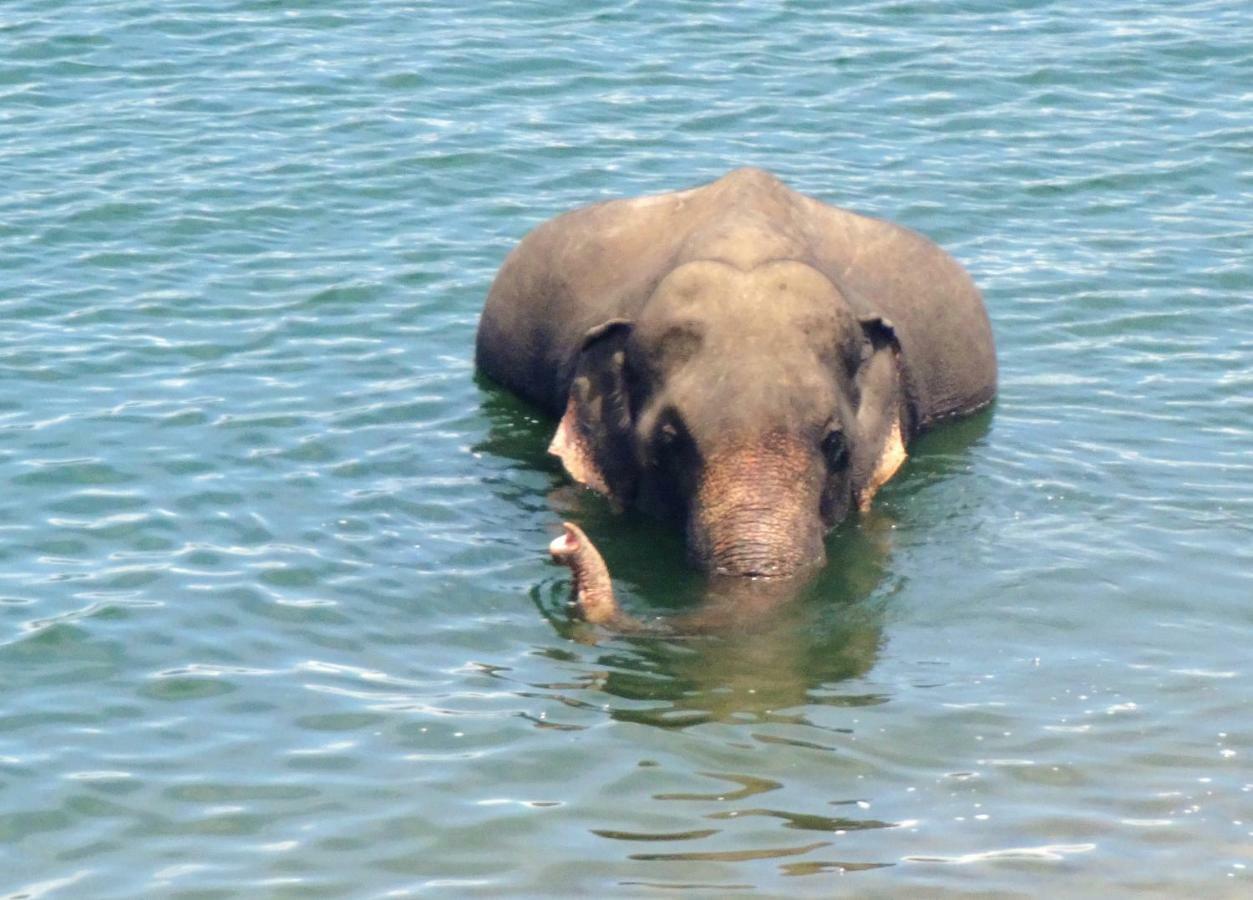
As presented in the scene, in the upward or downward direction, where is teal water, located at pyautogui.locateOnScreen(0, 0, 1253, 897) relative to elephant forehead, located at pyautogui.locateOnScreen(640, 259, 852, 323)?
downward

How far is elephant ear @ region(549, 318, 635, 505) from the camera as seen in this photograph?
10812 mm

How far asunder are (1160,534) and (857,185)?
5.26 metres

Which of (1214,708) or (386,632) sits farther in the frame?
(386,632)

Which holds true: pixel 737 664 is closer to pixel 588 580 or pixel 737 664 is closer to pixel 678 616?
pixel 678 616

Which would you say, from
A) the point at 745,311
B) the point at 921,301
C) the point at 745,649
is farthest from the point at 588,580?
the point at 921,301

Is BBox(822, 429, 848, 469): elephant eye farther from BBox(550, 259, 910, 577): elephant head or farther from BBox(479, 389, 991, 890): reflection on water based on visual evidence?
BBox(479, 389, 991, 890): reflection on water

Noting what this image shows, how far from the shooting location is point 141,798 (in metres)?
8.20

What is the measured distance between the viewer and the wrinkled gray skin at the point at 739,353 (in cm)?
991

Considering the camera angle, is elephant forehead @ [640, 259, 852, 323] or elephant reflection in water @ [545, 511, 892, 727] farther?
elephant forehead @ [640, 259, 852, 323]

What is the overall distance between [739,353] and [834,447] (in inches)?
23.6

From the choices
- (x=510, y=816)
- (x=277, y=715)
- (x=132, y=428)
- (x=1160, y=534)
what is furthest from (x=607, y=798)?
(x=132, y=428)

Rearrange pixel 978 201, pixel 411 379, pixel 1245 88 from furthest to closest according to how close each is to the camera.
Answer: pixel 1245 88 < pixel 978 201 < pixel 411 379

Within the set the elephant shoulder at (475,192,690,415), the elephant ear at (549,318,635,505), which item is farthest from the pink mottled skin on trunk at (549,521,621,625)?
the elephant shoulder at (475,192,690,415)

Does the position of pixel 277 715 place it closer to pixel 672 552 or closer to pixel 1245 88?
pixel 672 552
